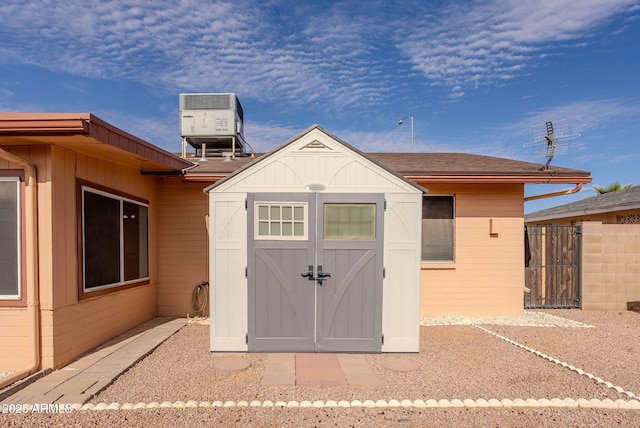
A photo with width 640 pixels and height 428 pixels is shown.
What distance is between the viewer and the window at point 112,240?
210 inches

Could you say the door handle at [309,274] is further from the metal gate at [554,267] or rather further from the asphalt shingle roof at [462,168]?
the metal gate at [554,267]

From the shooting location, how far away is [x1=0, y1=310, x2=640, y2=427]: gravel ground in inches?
134

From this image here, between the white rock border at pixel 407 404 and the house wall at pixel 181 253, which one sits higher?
the house wall at pixel 181 253

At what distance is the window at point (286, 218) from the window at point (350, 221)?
340 mm

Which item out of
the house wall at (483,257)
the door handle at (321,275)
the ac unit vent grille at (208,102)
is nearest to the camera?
the door handle at (321,275)

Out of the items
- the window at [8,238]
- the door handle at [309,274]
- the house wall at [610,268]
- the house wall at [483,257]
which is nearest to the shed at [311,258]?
the door handle at [309,274]

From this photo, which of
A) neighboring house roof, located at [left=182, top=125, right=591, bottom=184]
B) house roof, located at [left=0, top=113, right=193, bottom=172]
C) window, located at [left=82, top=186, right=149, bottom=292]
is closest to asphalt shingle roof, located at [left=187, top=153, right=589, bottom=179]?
neighboring house roof, located at [left=182, top=125, right=591, bottom=184]

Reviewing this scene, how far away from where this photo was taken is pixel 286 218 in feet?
17.1

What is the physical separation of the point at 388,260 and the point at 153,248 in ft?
→ 16.3

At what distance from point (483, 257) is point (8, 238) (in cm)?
824

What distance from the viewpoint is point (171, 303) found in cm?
759

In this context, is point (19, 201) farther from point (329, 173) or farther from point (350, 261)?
point (350, 261)

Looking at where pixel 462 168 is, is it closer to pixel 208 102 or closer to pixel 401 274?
pixel 401 274

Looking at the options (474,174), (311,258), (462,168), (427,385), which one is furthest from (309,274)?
(462,168)
